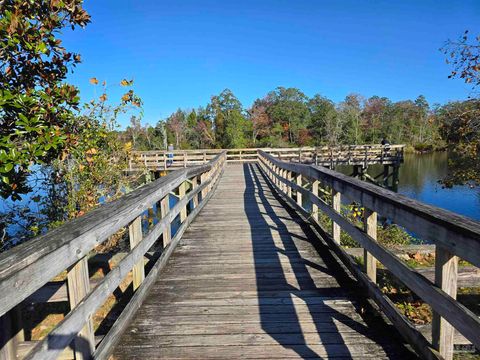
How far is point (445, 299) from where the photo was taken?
1.65 meters

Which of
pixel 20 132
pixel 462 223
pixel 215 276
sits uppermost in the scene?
pixel 20 132

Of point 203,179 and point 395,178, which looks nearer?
point 203,179

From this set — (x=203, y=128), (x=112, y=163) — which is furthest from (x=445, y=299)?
(x=203, y=128)

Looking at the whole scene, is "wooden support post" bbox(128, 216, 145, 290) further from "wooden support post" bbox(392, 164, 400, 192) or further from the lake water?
"wooden support post" bbox(392, 164, 400, 192)

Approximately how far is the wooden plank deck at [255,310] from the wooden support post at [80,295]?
0.39 metres

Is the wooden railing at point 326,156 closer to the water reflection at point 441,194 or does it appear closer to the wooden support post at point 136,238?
the water reflection at point 441,194

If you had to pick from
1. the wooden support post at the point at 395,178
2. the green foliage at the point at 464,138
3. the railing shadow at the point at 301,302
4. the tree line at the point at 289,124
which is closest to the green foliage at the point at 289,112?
the tree line at the point at 289,124

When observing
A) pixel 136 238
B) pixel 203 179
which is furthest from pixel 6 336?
pixel 203 179

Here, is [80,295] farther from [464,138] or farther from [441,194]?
[441,194]

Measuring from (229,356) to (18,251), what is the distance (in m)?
1.41

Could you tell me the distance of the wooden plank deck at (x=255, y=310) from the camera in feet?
7.15

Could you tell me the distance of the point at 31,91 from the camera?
3.32 meters

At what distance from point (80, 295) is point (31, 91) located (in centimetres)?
252

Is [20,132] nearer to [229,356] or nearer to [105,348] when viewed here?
[105,348]
